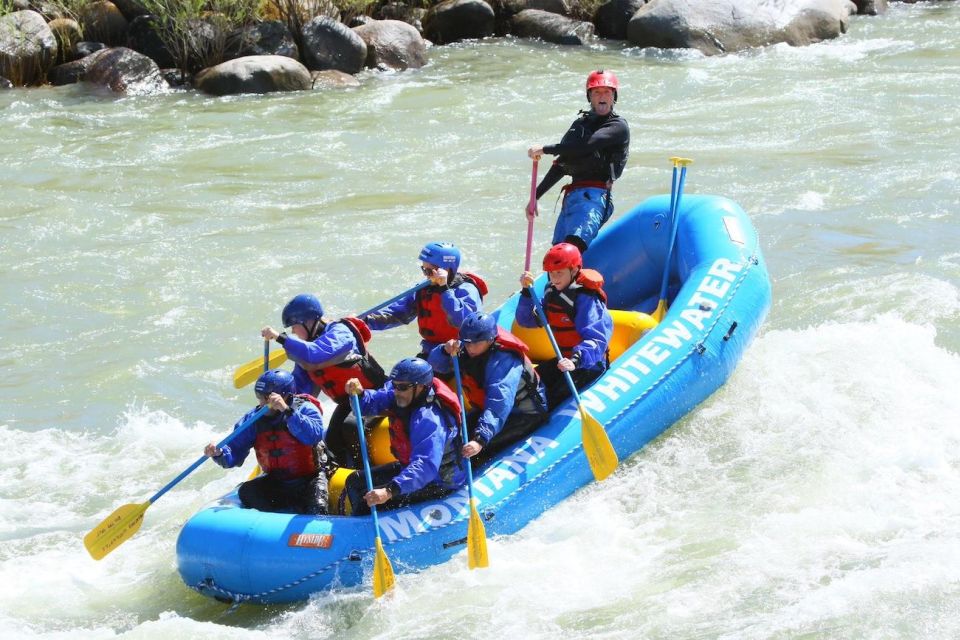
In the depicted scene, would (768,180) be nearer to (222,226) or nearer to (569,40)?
(222,226)

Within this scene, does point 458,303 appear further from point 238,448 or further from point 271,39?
point 271,39

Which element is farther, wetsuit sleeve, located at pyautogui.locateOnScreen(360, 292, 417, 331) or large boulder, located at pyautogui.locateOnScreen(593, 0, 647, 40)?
large boulder, located at pyautogui.locateOnScreen(593, 0, 647, 40)

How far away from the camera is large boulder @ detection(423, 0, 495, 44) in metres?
18.3

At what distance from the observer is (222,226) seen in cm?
1170

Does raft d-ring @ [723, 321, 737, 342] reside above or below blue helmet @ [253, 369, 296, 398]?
below

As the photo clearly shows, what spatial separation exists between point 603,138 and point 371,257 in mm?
3326

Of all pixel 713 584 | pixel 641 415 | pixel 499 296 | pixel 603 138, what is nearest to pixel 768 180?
pixel 499 296

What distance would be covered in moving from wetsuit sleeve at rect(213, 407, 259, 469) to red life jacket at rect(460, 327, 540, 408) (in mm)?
1059

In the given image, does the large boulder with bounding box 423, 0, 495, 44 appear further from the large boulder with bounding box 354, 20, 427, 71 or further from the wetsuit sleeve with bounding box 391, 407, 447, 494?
the wetsuit sleeve with bounding box 391, 407, 447, 494

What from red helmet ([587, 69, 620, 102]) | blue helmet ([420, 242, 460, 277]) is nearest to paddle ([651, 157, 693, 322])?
red helmet ([587, 69, 620, 102])

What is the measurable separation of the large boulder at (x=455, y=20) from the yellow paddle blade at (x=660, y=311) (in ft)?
36.3

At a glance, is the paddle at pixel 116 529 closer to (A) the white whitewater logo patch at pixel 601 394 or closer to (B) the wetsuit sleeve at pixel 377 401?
(B) the wetsuit sleeve at pixel 377 401

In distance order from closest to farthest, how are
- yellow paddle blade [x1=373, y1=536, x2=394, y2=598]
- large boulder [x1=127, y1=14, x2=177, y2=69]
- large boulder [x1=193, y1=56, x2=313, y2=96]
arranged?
yellow paddle blade [x1=373, y1=536, x2=394, y2=598] → large boulder [x1=193, y1=56, x2=313, y2=96] → large boulder [x1=127, y1=14, x2=177, y2=69]

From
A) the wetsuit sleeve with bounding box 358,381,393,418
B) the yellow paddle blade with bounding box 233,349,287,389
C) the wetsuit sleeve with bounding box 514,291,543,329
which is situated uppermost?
the wetsuit sleeve with bounding box 514,291,543,329
